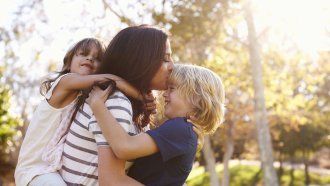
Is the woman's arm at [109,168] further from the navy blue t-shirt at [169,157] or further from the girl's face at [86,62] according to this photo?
the girl's face at [86,62]

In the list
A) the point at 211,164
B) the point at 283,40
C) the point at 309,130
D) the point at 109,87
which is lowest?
the point at 309,130

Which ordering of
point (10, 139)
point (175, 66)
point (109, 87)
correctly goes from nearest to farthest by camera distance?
point (109, 87)
point (175, 66)
point (10, 139)

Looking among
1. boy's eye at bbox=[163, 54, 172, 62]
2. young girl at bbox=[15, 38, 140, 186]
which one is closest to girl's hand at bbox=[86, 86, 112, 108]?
young girl at bbox=[15, 38, 140, 186]

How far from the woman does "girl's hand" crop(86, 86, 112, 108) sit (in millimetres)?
29

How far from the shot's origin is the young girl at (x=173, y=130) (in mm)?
2254

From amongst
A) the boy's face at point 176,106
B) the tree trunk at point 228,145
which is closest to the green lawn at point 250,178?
the tree trunk at point 228,145

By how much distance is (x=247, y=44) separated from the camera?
1432 centimetres

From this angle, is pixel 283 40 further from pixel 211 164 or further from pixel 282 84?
pixel 211 164

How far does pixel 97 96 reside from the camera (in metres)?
2.39

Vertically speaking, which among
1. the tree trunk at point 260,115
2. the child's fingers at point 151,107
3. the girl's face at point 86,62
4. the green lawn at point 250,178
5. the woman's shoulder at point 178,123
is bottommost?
the green lawn at point 250,178

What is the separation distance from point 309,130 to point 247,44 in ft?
63.0

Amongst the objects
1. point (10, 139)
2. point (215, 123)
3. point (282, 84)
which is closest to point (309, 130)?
point (282, 84)

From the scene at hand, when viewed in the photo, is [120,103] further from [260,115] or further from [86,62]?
[260,115]

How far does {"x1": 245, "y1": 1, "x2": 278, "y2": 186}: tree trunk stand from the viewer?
504 inches
